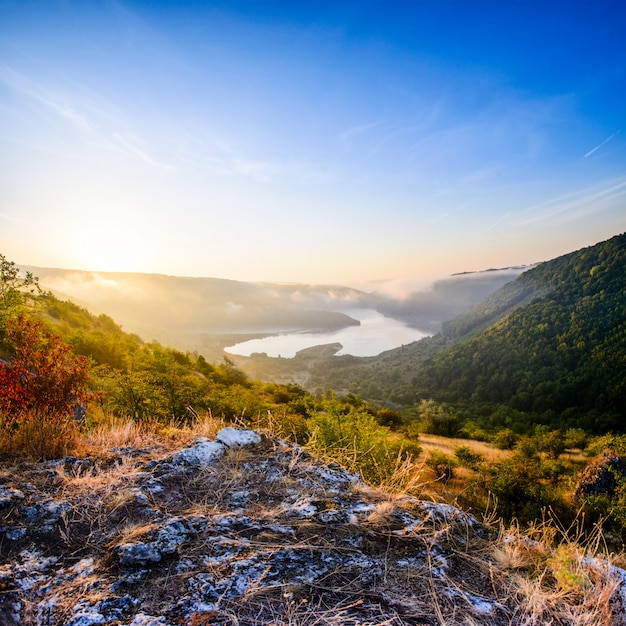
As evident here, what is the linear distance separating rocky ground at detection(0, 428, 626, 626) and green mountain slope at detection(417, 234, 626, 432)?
79383 mm

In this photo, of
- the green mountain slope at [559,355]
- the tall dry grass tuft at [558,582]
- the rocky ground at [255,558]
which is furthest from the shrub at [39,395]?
the green mountain slope at [559,355]

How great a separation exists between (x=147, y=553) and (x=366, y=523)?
1569 mm

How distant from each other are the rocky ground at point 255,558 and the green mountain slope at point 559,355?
79.4 metres

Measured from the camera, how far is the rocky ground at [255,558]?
181cm

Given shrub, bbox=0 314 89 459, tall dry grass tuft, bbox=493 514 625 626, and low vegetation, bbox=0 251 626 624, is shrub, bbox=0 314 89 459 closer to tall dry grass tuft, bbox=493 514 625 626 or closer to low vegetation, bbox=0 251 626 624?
low vegetation, bbox=0 251 626 624

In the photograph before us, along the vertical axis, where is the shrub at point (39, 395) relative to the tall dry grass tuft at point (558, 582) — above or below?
above

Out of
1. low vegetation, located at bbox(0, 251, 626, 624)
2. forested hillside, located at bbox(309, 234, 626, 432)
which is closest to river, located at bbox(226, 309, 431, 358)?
forested hillside, located at bbox(309, 234, 626, 432)

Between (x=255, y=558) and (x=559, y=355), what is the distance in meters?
114

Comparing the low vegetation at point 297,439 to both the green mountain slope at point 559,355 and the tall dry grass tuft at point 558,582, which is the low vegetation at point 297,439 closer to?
the tall dry grass tuft at point 558,582

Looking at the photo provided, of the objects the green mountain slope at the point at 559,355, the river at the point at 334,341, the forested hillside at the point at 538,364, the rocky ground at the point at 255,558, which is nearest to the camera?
the rocky ground at the point at 255,558

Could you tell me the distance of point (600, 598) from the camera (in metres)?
1.93

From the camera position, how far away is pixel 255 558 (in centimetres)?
220

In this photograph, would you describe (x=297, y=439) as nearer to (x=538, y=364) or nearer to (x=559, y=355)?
(x=538, y=364)

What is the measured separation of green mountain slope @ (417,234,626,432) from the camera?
74188mm
